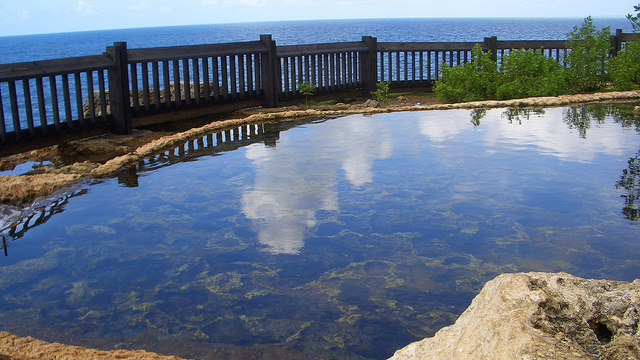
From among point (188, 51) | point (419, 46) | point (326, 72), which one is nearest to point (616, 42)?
point (419, 46)

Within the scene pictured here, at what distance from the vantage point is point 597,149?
7.00 metres

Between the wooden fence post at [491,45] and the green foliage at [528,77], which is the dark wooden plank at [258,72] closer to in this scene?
the green foliage at [528,77]

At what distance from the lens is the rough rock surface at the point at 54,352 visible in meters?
3.03

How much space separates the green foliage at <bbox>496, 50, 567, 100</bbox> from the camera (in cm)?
1138

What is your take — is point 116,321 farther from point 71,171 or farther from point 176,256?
point 71,171

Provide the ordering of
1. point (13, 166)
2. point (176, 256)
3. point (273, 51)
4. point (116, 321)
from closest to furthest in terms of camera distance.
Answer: point (116, 321)
point (176, 256)
point (13, 166)
point (273, 51)

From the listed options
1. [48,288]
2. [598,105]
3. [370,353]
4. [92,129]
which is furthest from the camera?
[598,105]

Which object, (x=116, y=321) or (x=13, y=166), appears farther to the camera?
(x=13, y=166)

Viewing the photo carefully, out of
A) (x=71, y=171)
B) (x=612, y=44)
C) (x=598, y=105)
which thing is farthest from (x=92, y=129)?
(x=612, y=44)

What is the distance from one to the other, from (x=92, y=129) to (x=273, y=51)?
3.93 m

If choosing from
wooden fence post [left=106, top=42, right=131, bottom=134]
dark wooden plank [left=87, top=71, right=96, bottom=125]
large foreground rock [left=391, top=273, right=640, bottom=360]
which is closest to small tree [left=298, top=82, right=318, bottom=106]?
wooden fence post [left=106, top=42, right=131, bottom=134]

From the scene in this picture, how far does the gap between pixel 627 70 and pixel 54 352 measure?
39.2 ft

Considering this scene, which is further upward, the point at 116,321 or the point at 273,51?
the point at 273,51

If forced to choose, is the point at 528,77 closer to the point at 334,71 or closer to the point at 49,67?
the point at 334,71
